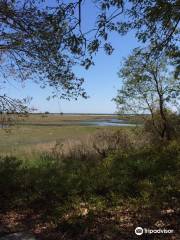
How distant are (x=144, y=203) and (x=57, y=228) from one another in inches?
66.6

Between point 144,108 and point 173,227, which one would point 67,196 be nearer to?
point 173,227

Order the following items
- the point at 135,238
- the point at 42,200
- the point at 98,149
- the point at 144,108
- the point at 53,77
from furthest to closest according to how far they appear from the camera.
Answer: the point at 144,108
the point at 98,149
the point at 53,77
the point at 42,200
the point at 135,238

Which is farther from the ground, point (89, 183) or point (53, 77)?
point (53, 77)

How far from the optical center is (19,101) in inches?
476

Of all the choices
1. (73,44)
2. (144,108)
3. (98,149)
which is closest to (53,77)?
(73,44)

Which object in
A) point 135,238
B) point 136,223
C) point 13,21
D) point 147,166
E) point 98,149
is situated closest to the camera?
point 135,238

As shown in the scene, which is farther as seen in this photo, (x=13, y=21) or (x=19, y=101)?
(x=19, y=101)

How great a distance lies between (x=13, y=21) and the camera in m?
10.9

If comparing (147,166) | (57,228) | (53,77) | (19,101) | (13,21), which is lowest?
(57,228)

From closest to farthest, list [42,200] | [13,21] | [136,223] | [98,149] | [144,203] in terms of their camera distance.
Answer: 1. [136,223]
2. [144,203]
3. [42,200]
4. [13,21]
5. [98,149]

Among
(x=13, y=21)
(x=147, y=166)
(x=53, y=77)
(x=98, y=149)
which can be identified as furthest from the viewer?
(x=98, y=149)

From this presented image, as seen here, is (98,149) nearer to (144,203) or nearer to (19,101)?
(19,101)

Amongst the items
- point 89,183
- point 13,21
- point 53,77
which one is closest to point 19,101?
point 53,77

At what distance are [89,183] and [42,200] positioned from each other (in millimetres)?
1159
